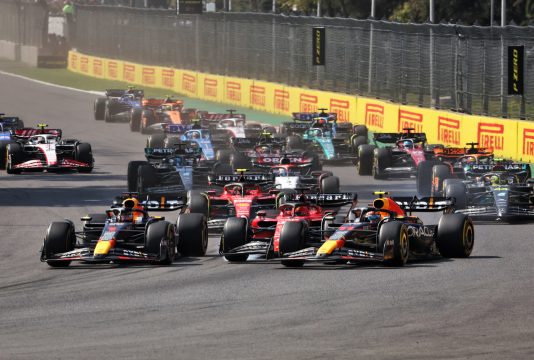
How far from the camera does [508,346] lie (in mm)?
15523

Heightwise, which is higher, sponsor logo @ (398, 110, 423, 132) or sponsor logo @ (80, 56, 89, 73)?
A: sponsor logo @ (80, 56, 89, 73)

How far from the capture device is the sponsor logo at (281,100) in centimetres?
5959

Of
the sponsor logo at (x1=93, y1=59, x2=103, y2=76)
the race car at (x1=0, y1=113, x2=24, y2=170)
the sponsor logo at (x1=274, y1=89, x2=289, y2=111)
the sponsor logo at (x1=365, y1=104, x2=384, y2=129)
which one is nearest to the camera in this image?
the race car at (x1=0, y1=113, x2=24, y2=170)

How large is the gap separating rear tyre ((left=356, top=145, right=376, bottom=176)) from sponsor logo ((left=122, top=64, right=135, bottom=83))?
147 feet

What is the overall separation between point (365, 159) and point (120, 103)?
67.7 feet

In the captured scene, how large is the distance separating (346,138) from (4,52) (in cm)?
7703

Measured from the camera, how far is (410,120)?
154ft

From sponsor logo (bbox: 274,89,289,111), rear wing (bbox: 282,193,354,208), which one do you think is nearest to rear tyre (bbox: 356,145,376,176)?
rear wing (bbox: 282,193,354,208)

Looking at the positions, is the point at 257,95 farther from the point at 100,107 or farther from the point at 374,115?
the point at 374,115

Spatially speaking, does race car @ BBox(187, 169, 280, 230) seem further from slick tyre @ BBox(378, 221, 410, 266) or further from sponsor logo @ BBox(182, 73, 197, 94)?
sponsor logo @ BBox(182, 73, 197, 94)

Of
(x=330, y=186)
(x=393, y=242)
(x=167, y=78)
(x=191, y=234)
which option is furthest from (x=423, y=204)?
(x=167, y=78)

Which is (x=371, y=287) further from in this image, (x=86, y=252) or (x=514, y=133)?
(x=514, y=133)

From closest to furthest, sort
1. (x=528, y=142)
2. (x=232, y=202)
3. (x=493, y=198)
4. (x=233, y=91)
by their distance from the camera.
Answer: (x=232, y=202) < (x=493, y=198) < (x=528, y=142) < (x=233, y=91)

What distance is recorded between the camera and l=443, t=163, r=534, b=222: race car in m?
28.1
